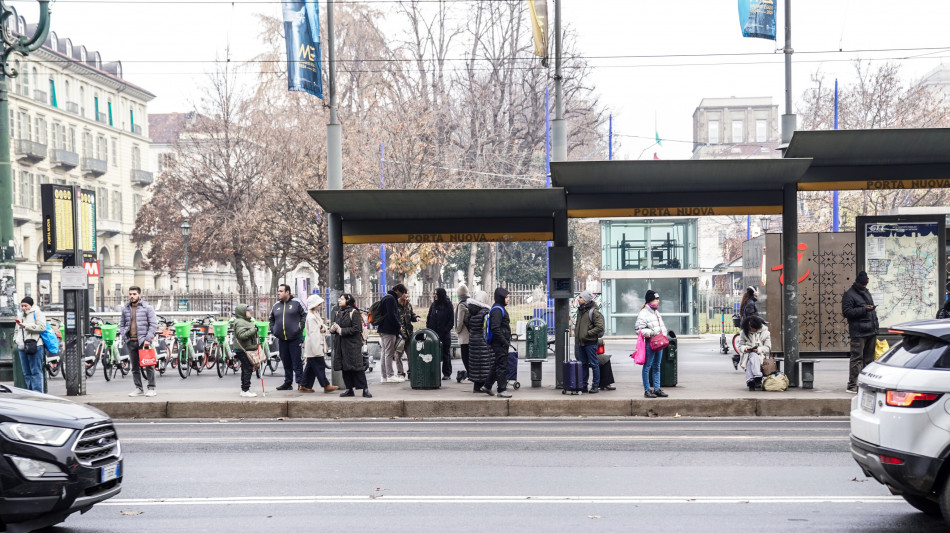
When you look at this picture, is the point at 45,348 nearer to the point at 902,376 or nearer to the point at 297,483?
the point at 297,483

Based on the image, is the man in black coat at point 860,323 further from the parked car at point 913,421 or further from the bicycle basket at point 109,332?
the bicycle basket at point 109,332

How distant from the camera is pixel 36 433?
6199mm

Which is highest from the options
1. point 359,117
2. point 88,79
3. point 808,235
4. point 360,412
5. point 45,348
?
point 88,79

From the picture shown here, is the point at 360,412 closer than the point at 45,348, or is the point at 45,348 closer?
the point at 360,412

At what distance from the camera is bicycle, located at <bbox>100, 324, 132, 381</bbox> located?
67.0 feet

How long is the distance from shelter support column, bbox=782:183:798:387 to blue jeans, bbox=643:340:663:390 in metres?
2.54

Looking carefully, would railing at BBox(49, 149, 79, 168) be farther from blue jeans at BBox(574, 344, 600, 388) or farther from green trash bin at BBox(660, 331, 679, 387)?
green trash bin at BBox(660, 331, 679, 387)

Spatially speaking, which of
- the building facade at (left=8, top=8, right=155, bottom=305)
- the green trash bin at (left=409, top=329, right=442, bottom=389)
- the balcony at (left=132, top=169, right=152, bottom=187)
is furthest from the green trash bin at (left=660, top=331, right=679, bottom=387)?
the balcony at (left=132, top=169, right=152, bottom=187)

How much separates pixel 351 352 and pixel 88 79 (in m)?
72.3

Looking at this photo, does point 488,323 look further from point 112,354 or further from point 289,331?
point 112,354

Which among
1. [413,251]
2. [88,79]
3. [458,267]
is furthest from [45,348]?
[88,79]

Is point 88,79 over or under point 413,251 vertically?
over

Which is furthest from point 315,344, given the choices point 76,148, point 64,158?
point 76,148

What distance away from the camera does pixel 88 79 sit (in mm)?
77812
